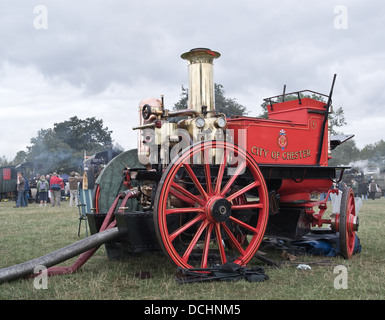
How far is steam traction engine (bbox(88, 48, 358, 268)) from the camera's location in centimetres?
414

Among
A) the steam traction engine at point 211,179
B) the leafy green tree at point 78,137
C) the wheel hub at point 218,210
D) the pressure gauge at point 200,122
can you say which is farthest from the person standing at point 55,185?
the leafy green tree at point 78,137

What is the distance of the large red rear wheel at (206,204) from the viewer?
12.9ft

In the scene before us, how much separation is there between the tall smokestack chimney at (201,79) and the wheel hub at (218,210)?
4.12 ft

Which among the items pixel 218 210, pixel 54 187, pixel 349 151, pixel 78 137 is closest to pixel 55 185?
pixel 54 187

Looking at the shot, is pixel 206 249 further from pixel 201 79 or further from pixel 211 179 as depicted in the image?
pixel 201 79

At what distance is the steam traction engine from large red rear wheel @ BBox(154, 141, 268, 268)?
1 centimetres

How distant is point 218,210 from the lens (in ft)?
13.6

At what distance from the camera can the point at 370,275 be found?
4.30m

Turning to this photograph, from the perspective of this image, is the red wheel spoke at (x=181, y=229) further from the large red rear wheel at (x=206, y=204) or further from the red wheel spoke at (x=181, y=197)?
the red wheel spoke at (x=181, y=197)

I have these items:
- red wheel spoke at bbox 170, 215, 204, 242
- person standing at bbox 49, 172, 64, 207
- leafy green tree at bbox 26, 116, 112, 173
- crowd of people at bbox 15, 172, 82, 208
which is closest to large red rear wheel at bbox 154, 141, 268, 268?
red wheel spoke at bbox 170, 215, 204, 242

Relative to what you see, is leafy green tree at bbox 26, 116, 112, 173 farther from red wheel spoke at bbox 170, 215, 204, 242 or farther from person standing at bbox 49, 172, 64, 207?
red wheel spoke at bbox 170, 215, 204, 242

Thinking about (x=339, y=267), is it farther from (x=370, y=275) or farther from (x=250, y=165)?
(x=250, y=165)

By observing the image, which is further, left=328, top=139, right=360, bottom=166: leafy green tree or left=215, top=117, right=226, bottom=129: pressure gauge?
left=328, top=139, right=360, bottom=166: leafy green tree

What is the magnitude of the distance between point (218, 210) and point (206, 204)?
14 centimetres
